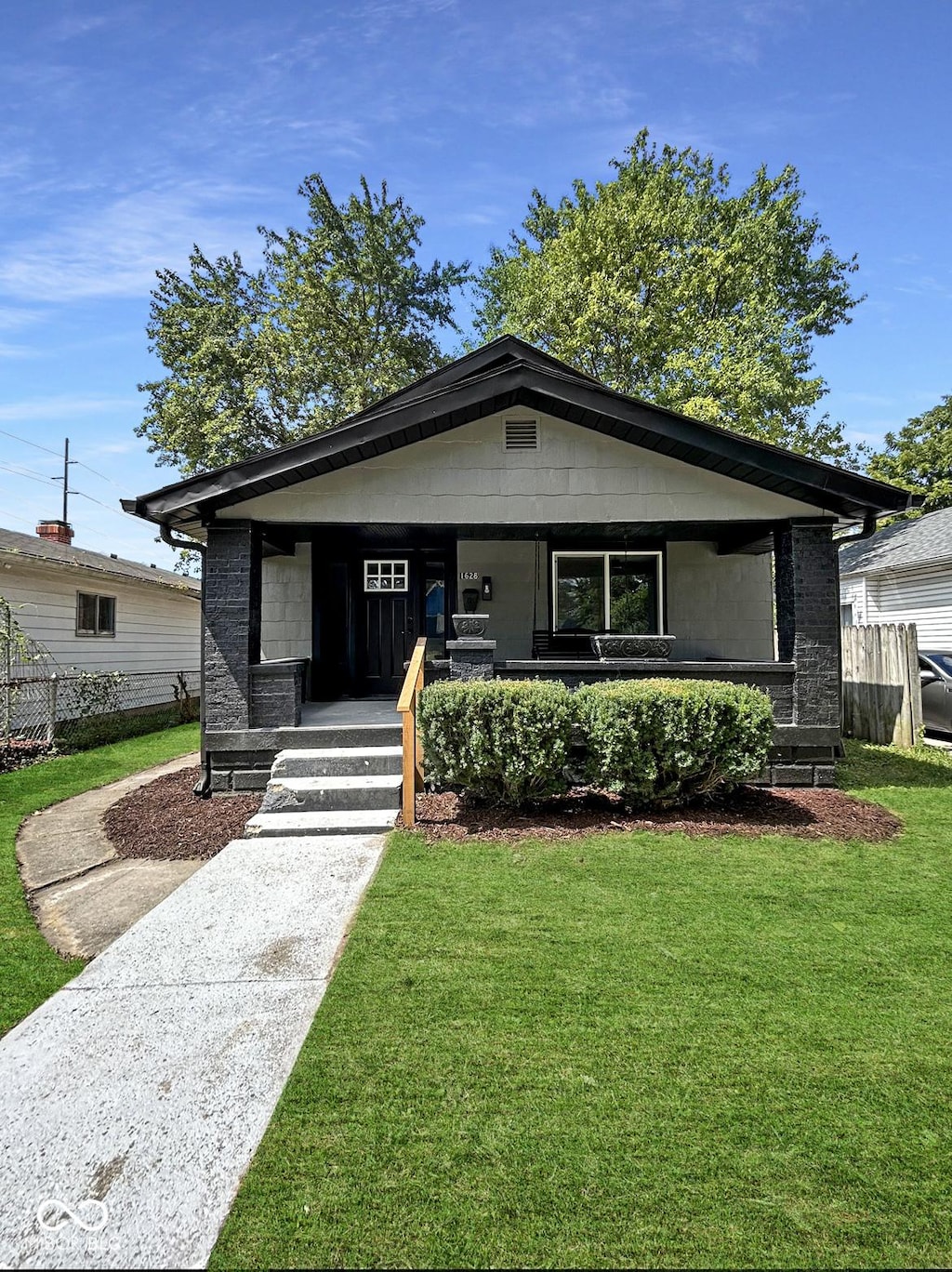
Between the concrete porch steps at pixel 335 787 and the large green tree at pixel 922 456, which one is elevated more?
the large green tree at pixel 922 456

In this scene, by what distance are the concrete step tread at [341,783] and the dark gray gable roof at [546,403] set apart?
313 cm

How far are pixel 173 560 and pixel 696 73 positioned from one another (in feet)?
80.9

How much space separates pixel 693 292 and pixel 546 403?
1616cm

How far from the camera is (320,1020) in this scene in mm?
2807

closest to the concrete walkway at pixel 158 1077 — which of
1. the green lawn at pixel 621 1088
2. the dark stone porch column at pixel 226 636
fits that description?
the green lawn at pixel 621 1088

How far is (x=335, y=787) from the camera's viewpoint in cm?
617

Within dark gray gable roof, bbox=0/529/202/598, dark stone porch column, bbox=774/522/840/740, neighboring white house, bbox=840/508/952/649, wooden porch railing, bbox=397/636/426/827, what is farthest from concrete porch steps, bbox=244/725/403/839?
neighboring white house, bbox=840/508/952/649

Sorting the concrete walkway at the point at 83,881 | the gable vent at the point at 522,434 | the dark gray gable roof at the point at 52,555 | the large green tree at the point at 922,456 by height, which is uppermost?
the large green tree at the point at 922,456

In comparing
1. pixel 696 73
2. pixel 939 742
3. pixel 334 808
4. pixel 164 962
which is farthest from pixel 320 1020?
pixel 696 73

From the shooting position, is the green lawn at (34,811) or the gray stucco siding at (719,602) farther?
the gray stucco siding at (719,602)

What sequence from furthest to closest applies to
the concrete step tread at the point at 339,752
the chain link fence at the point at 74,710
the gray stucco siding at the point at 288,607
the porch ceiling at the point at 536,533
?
1. the chain link fence at the point at 74,710
2. the gray stucco siding at the point at 288,607
3. the porch ceiling at the point at 536,533
4. the concrete step tread at the point at 339,752

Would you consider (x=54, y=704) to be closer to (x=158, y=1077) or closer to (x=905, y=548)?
(x=158, y=1077)

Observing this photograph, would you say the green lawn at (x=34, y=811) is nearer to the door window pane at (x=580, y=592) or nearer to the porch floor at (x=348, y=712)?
the porch floor at (x=348, y=712)

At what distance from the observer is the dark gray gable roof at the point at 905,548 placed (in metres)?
15.1
